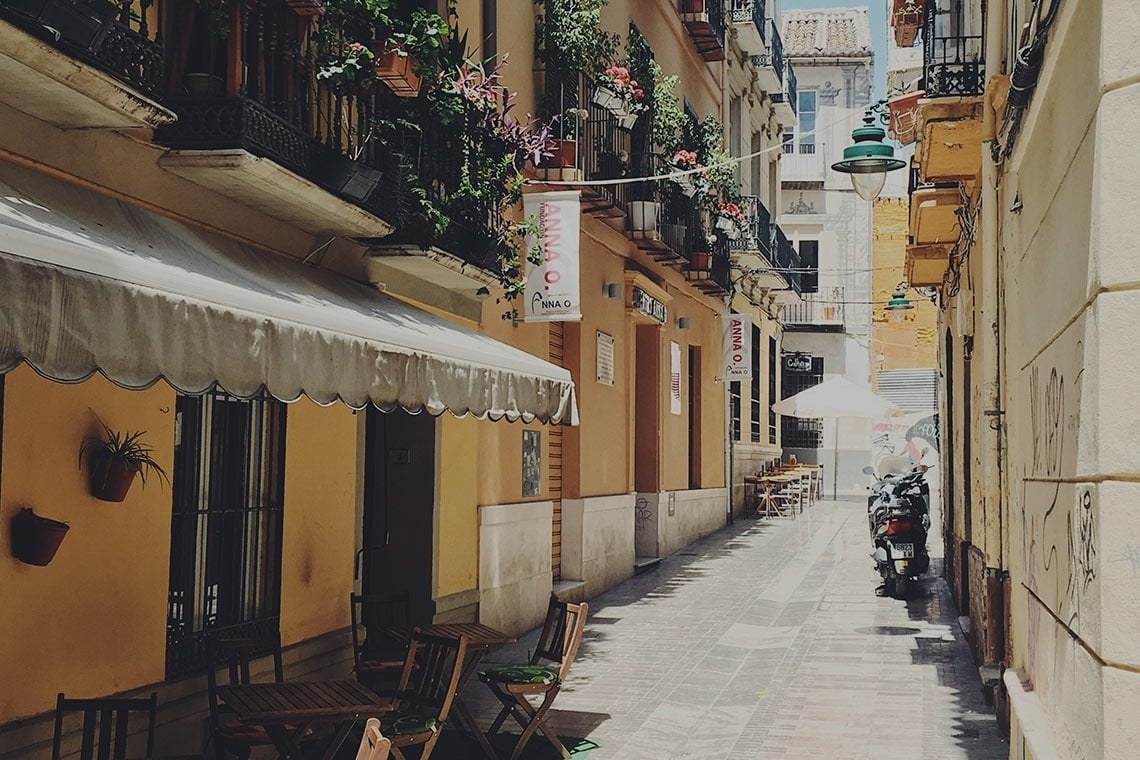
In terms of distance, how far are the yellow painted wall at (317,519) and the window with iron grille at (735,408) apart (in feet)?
55.9

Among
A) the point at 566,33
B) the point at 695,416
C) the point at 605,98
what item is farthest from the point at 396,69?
the point at 695,416

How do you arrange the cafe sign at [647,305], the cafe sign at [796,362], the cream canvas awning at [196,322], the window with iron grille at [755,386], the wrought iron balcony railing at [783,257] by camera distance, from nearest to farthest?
the cream canvas awning at [196,322] → the cafe sign at [647,305] → the wrought iron balcony railing at [783,257] → the window with iron grille at [755,386] → the cafe sign at [796,362]

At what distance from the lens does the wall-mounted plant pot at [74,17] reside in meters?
5.25

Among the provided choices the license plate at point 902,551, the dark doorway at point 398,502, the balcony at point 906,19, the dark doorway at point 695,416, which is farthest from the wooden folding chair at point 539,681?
the dark doorway at point 695,416

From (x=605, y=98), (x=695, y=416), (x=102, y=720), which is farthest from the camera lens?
(x=695, y=416)

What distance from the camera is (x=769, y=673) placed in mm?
11086

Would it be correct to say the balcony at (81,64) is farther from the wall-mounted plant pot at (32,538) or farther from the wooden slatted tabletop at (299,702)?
the wooden slatted tabletop at (299,702)

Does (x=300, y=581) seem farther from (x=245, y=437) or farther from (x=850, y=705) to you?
(x=850, y=705)

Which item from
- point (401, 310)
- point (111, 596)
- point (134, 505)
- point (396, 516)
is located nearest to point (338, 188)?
point (401, 310)

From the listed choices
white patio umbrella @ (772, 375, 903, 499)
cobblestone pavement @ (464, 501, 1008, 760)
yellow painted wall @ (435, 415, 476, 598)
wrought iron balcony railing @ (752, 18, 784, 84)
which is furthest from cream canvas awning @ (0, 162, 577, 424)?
wrought iron balcony railing @ (752, 18, 784, 84)

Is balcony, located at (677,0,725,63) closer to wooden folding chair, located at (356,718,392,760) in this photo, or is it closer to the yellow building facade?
the yellow building facade

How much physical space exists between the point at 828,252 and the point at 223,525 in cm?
3255

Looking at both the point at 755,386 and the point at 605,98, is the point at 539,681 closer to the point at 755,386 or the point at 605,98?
the point at 605,98

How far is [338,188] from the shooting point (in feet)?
26.5
